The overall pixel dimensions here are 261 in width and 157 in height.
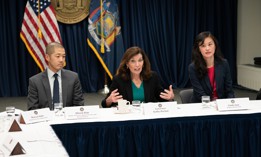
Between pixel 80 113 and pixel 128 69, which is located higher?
pixel 128 69

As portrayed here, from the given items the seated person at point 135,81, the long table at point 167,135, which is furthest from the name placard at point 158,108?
the seated person at point 135,81

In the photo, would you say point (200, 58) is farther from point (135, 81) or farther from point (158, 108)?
point (158, 108)

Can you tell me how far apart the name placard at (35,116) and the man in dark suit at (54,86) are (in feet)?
1.88

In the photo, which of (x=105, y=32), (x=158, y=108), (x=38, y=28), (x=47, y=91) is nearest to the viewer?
(x=158, y=108)

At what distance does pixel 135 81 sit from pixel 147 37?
4.75 metres

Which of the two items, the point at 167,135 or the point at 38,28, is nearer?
the point at 167,135

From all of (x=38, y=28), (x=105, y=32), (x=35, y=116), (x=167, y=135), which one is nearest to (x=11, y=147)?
(x=35, y=116)

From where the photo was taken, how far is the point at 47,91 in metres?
3.93

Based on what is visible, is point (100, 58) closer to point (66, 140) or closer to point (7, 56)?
point (7, 56)

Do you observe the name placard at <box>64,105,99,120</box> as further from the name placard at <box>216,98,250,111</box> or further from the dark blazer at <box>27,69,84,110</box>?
the name placard at <box>216,98,250,111</box>

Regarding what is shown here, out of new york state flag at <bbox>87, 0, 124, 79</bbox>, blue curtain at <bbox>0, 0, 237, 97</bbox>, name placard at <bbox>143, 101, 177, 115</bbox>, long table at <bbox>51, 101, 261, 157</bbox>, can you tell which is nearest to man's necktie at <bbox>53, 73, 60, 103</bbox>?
long table at <bbox>51, 101, 261, 157</bbox>

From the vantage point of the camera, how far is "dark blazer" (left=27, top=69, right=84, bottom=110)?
12.8 ft

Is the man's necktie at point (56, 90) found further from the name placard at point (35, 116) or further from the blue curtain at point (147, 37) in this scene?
the blue curtain at point (147, 37)

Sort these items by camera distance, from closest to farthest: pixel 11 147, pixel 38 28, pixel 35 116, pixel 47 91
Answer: pixel 11 147, pixel 35 116, pixel 47 91, pixel 38 28
